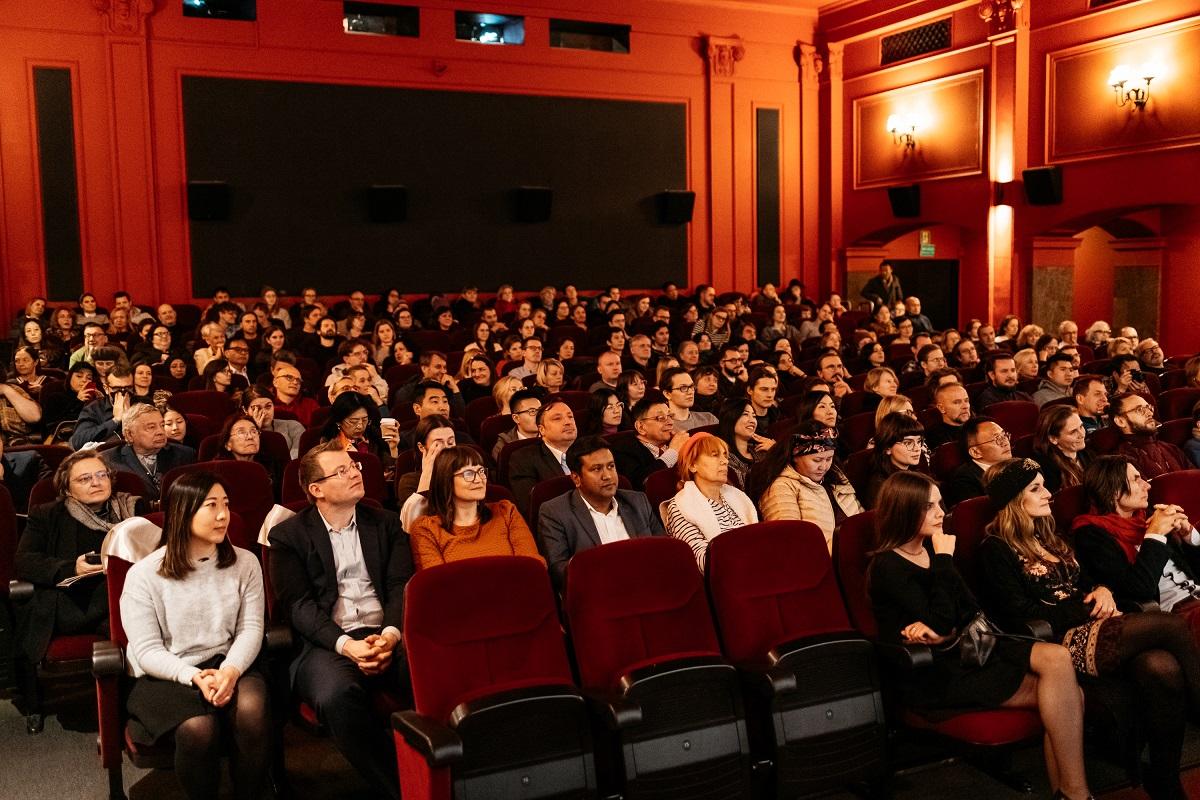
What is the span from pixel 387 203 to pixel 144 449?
23.1 ft

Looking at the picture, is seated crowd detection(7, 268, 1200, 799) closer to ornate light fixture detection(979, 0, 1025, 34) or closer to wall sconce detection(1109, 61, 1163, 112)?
wall sconce detection(1109, 61, 1163, 112)

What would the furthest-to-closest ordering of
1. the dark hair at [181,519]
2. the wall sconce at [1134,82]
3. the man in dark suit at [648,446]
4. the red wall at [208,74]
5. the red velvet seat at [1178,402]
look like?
the red wall at [208,74]
the wall sconce at [1134,82]
the red velvet seat at [1178,402]
the man in dark suit at [648,446]
the dark hair at [181,519]

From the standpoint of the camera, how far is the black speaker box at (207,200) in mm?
10062

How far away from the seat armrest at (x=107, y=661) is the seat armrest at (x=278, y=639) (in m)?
0.33

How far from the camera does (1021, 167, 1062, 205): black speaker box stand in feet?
33.7

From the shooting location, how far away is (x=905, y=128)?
1195 cm

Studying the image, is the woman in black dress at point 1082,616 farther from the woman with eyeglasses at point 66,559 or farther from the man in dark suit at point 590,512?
the woman with eyeglasses at point 66,559

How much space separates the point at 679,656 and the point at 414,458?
1.86 m

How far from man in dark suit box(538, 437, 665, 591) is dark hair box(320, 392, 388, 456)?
1.39 meters

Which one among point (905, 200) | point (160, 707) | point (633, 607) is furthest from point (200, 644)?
point (905, 200)

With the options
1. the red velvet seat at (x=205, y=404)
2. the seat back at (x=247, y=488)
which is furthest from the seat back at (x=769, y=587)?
the red velvet seat at (x=205, y=404)

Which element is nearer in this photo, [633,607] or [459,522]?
[633,607]

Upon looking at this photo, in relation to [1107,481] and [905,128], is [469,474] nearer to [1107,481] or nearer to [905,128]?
[1107,481]

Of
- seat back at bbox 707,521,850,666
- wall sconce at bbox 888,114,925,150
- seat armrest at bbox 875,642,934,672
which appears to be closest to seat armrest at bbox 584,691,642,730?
seat back at bbox 707,521,850,666
